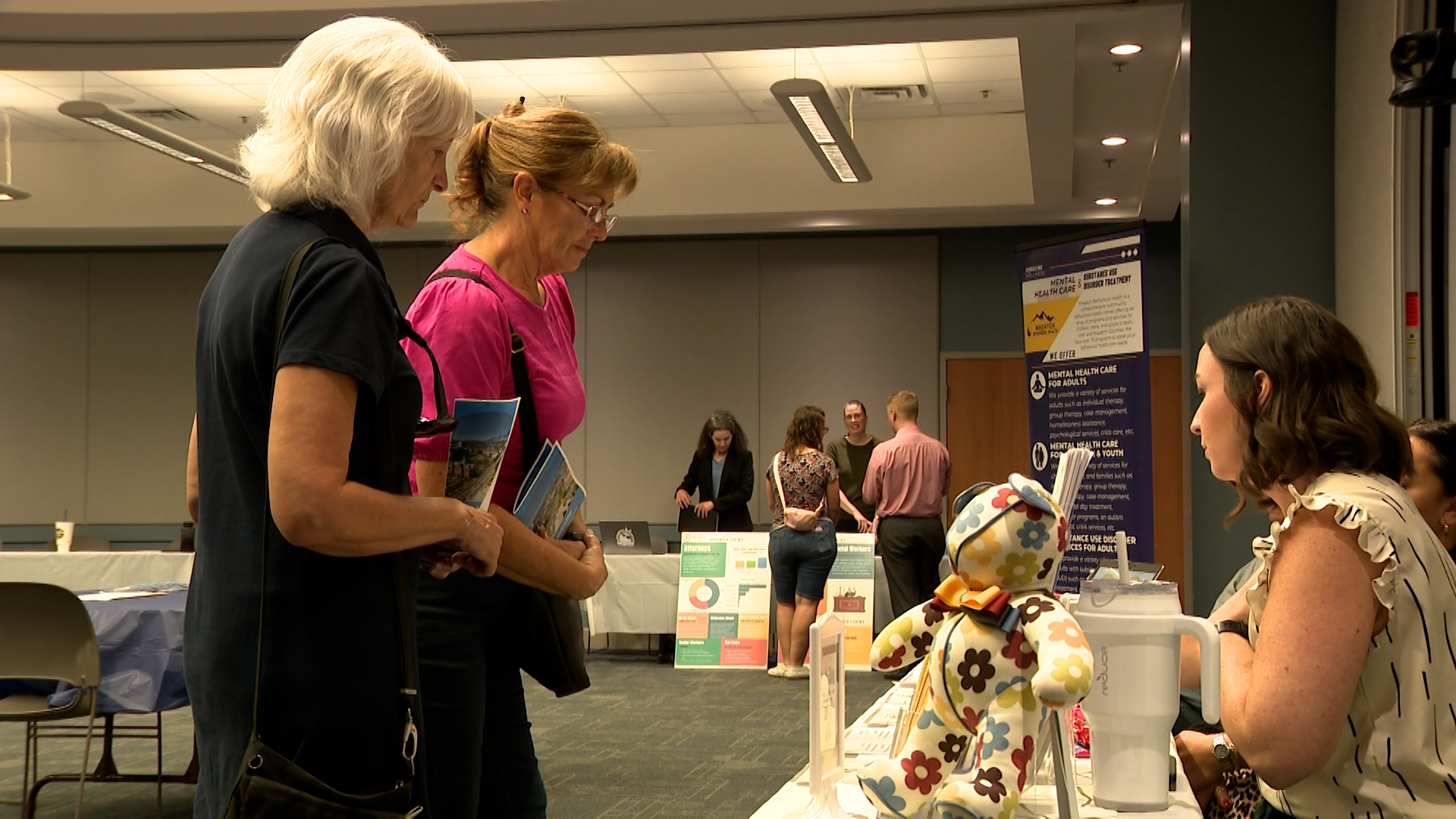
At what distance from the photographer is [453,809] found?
1.50 metres

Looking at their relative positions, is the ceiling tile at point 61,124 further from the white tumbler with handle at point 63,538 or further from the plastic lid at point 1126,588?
the plastic lid at point 1126,588

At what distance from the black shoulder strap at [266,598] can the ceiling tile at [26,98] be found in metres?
9.05

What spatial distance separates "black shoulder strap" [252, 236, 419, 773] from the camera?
3.77 feet

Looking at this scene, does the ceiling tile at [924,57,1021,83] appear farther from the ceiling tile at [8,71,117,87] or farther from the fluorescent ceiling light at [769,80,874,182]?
the ceiling tile at [8,71,117,87]

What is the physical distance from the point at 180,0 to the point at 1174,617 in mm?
5516

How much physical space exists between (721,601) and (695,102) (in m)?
3.78

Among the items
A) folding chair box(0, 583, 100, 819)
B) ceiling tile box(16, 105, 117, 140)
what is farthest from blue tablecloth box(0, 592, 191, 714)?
ceiling tile box(16, 105, 117, 140)

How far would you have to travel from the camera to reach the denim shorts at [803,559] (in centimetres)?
691

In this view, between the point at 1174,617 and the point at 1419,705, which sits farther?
the point at 1419,705

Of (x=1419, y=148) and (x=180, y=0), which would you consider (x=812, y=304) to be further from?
(x=1419, y=148)

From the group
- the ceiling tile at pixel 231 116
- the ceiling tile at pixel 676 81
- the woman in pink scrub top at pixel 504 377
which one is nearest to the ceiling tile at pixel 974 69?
the ceiling tile at pixel 676 81

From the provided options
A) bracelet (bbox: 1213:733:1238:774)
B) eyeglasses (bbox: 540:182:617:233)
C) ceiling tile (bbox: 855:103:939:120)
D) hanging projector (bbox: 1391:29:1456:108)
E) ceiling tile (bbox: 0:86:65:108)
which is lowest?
bracelet (bbox: 1213:733:1238:774)

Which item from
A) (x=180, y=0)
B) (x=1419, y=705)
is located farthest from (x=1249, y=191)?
(x=180, y=0)

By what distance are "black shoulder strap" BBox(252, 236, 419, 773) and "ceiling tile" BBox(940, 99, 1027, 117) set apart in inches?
326
